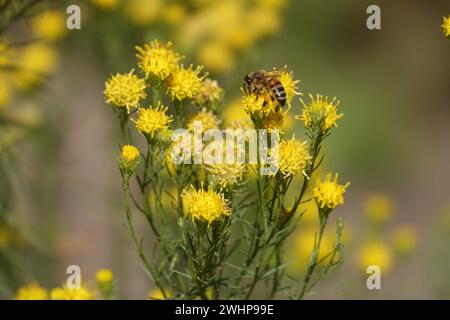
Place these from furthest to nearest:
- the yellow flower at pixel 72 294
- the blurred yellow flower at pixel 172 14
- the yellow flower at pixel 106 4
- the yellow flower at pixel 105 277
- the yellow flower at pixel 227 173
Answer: the blurred yellow flower at pixel 172 14 < the yellow flower at pixel 106 4 < the yellow flower at pixel 105 277 < the yellow flower at pixel 72 294 < the yellow flower at pixel 227 173

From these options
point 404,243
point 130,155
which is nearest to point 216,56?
point 404,243

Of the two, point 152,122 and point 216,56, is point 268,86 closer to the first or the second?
point 152,122

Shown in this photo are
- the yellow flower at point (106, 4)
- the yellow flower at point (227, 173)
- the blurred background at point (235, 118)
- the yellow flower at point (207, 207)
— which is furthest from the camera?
the blurred background at point (235, 118)

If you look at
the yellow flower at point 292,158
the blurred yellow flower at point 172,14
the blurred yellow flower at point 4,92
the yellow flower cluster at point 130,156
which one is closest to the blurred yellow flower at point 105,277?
the yellow flower cluster at point 130,156

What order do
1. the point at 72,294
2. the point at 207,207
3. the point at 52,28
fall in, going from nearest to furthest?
the point at 207,207 → the point at 72,294 → the point at 52,28

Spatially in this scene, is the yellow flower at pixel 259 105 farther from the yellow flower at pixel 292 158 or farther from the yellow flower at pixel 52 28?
the yellow flower at pixel 52 28

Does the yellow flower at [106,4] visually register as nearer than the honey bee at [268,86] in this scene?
No
